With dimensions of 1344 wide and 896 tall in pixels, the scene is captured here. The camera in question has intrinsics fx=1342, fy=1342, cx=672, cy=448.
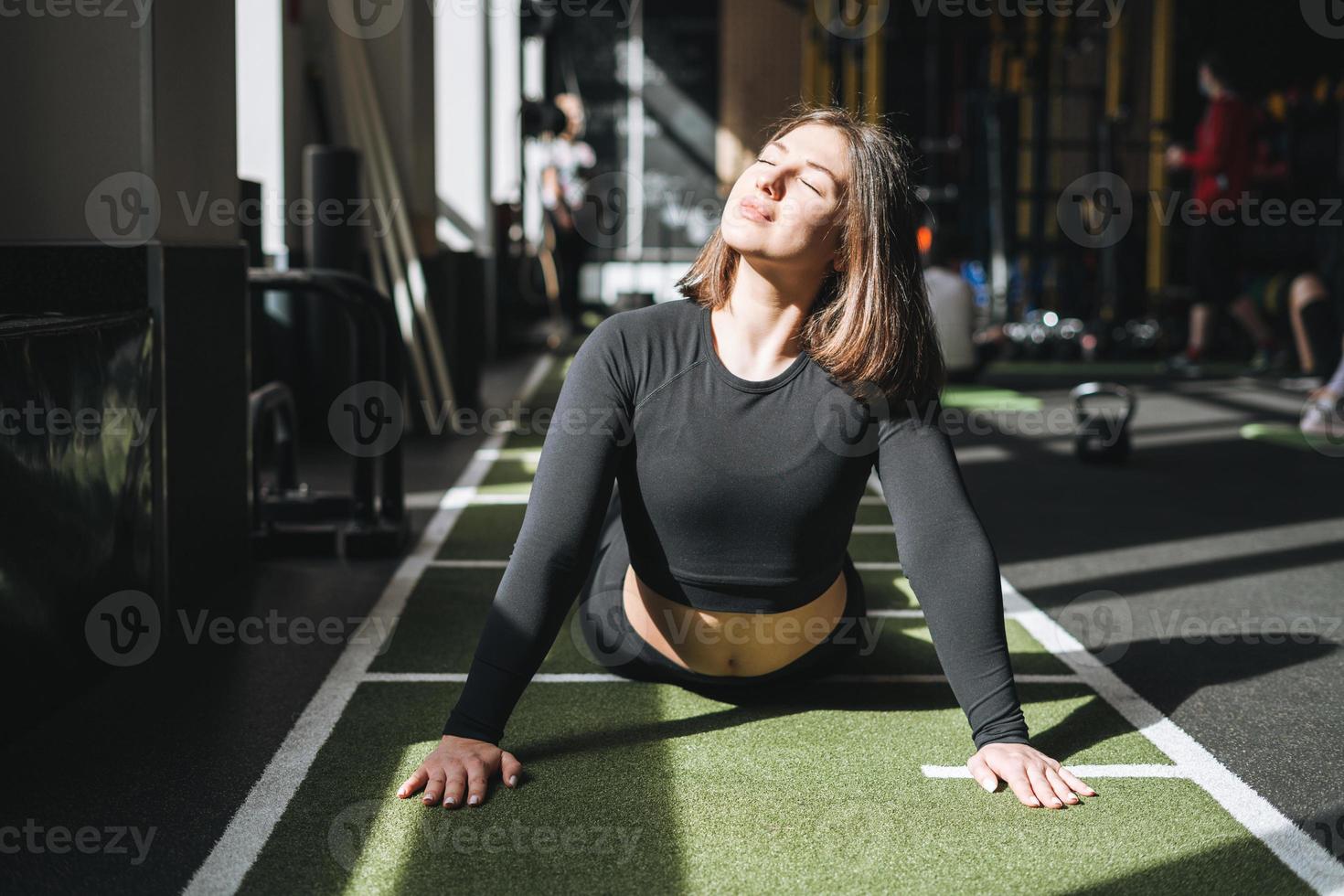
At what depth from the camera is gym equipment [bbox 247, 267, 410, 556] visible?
3.51 meters

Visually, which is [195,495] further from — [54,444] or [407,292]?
[407,292]

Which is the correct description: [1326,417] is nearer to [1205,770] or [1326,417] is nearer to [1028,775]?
[1205,770]

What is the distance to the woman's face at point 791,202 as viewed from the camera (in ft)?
6.63

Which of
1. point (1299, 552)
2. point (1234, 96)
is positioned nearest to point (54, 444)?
point (1299, 552)

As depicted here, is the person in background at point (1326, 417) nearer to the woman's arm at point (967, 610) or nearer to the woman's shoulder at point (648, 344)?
the woman's arm at point (967, 610)

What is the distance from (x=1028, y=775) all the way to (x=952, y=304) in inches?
198

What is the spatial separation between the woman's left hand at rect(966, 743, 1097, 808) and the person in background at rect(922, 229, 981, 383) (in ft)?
15.0

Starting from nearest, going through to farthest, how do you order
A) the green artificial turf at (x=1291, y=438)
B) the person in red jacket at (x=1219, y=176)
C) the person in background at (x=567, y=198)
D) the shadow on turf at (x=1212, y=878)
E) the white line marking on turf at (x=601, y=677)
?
1. the shadow on turf at (x=1212, y=878)
2. the white line marking on turf at (x=601, y=677)
3. the green artificial turf at (x=1291, y=438)
4. the person in red jacket at (x=1219, y=176)
5. the person in background at (x=567, y=198)

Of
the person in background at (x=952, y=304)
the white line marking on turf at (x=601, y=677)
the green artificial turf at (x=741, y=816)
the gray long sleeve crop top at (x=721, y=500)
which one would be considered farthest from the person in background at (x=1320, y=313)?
the gray long sleeve crop top at (x=721, y=500)

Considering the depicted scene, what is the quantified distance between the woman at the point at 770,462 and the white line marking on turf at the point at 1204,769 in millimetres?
235

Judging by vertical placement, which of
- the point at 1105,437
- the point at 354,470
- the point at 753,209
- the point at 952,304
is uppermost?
the point at 753,209

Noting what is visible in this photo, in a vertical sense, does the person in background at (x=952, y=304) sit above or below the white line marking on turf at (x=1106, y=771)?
above

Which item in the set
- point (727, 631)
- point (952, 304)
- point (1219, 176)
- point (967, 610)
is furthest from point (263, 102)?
point (1219, 176)

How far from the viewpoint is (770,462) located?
2.16m
